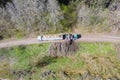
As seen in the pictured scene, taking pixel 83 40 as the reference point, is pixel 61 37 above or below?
above

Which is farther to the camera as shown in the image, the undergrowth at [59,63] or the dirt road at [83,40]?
the dirt road at [83,40]

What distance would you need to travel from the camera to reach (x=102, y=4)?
8594cm

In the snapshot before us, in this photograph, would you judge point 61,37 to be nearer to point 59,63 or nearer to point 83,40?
point 83,40

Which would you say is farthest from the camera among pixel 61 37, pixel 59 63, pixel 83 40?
pixel 61 37

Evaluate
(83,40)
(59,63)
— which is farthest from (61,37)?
(59,63)

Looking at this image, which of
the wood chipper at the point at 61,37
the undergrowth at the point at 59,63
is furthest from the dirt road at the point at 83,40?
the undergrowth at the point at 59,63

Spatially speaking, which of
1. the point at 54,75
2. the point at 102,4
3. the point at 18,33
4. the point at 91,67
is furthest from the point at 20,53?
the point at 102,4

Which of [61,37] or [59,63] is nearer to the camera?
[59,63]

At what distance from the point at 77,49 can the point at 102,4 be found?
13.7m

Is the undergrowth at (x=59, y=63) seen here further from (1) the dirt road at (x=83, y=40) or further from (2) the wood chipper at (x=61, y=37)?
(2) the wood chipper at (x=61, y=37)

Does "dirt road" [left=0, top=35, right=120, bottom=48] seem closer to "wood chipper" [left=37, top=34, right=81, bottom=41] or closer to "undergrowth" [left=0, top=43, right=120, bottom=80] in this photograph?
"wood chipper" [left=37, top=34, right=81, bottom=41]

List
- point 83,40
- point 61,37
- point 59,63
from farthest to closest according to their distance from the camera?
point 61,37 → point 83,40 → point 59,63

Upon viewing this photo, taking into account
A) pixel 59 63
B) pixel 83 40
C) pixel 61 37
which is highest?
pixel 61 37

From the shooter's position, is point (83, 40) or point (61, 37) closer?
point (83, 40)
